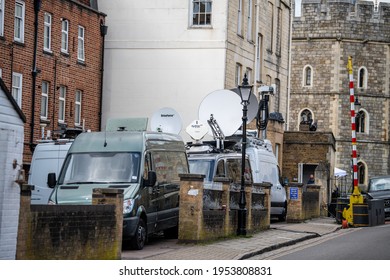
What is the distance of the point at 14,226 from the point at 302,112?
64.5 metres

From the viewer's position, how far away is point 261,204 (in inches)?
1163

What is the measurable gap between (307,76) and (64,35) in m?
41.2

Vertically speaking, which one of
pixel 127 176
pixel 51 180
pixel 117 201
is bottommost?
pixel 117 201

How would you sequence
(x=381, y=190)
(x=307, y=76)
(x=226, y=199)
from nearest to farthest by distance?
1. (x=226, y=199)
2. (x=381, y=190)
3. (x=307, y=76)

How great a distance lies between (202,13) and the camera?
4516 centimetres

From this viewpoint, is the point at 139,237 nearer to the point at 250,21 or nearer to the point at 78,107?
the point at 78,107

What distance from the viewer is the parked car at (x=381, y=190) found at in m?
38.3

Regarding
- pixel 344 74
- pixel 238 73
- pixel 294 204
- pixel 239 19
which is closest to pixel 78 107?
pixel 238 73

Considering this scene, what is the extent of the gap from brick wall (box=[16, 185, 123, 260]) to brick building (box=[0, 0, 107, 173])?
1501cm

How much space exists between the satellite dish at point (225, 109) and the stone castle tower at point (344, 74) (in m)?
46.0

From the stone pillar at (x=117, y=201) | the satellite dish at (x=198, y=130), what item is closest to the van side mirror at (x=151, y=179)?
the stone pillar at (x=117, y=201)

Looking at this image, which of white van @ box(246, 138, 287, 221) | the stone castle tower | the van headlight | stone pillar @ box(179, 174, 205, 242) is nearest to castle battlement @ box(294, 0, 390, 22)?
the stone castle tower

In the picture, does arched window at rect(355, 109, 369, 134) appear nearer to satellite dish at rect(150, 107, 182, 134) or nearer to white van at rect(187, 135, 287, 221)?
white van at rect(187, 135, 287, 221)

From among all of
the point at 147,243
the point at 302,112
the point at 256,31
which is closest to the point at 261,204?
the point at 147,243
